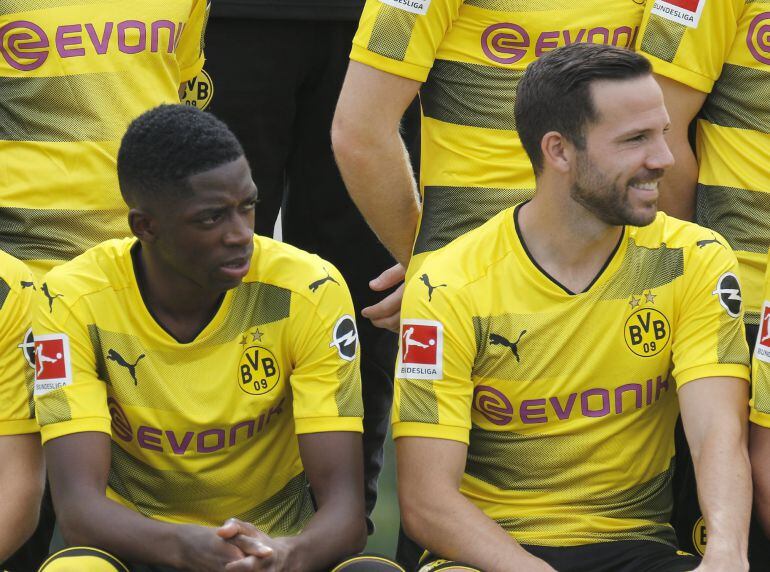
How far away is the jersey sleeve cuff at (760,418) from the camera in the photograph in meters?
4.32

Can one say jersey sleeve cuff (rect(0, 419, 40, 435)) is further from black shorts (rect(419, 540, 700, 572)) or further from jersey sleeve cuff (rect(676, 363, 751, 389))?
jersey sleeve cuff (rect(676, 363, 751, 389))

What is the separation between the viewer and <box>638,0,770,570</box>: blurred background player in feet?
15.4

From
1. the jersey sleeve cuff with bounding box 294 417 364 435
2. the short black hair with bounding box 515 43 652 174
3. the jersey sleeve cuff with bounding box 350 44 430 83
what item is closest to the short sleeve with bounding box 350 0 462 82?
the jersey sleeve cuff with bounding box 350 44 430 83

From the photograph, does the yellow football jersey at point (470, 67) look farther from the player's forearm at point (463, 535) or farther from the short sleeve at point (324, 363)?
the player's forearm at point (463, 535)

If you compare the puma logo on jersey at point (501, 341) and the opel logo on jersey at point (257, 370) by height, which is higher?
the puma logo on jersey at point (501, 341)

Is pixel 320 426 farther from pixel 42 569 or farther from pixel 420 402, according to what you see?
pixel 42 569

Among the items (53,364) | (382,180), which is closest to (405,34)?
(382,180)

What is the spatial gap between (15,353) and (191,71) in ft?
3.66

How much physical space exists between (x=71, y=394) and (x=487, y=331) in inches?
41.2

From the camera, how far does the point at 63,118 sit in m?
4.95

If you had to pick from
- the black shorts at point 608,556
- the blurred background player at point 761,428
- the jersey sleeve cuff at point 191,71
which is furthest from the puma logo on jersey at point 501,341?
the jersey sleeve cuff at point 191,71

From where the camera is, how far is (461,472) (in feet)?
13.9

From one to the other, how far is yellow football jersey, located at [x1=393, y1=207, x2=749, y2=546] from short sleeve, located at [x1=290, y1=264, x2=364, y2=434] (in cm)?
15

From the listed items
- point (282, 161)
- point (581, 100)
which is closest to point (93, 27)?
point (282, 161)
